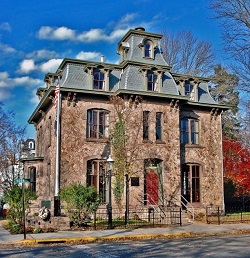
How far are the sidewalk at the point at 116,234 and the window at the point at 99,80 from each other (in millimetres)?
10500

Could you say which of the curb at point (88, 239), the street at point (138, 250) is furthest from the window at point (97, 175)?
the street at point (138, 250)

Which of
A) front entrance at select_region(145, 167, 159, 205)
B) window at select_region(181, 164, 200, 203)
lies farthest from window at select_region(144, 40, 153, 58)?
window at select_region(181, 164, 200, 203)

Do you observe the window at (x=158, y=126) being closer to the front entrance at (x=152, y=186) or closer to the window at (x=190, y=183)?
the front entrance at (x=152, y=186)

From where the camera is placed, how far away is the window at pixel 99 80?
80.8ft

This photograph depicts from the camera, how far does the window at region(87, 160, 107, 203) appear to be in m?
23.8

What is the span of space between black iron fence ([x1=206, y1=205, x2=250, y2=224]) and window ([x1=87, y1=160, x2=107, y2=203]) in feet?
22.3

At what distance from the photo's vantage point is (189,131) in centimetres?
2725

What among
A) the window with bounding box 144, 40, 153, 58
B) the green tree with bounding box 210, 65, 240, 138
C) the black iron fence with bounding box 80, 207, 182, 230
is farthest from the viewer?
the green tree with bounding box 210, 65, 240, 138

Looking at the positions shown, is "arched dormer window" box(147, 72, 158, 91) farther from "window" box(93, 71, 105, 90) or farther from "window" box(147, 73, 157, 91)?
"window" box(93, 71, 105, 90)

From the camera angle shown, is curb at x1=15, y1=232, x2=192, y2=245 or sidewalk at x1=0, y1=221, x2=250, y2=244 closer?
curb at x1=15, y1=232, x2=192, y2=245

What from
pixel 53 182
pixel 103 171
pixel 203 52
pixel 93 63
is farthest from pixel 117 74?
pixel 203 52

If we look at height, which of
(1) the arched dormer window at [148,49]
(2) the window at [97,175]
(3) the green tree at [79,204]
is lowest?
Result: (3) the green tree at [79,204]

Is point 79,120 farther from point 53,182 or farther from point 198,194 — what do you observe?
point 198,194

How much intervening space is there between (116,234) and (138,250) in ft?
14.2
